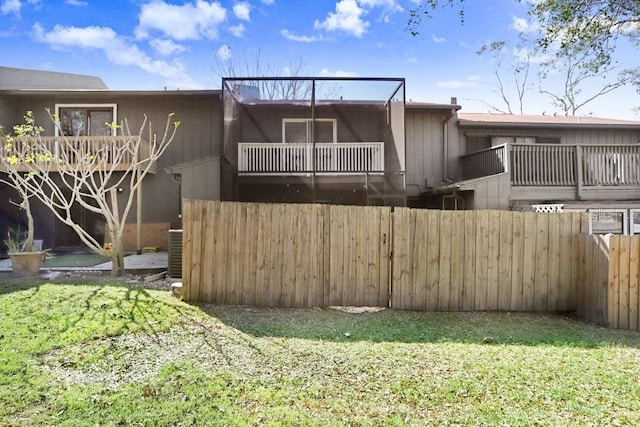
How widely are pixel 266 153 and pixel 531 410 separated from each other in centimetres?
964

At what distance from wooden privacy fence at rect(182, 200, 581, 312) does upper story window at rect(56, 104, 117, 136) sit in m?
9.46

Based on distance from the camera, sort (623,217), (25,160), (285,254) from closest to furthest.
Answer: (285,254) < (25,160) < (623,217)

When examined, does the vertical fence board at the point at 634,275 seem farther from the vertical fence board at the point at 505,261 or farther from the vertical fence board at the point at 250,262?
the vertical fence board at the point at 250,262

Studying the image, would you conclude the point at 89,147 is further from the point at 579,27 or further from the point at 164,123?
the point at 579,27

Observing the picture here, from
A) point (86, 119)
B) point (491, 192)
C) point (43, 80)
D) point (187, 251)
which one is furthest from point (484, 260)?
point (43, 80)

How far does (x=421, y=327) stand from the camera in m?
4.82

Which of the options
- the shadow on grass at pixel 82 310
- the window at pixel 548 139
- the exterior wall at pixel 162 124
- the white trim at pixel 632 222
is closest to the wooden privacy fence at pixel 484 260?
the shadow on grass at pixel 82 310

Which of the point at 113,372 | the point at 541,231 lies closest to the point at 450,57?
the point at 541,231

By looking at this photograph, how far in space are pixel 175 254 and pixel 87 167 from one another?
2.78 metres

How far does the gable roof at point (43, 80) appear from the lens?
18.7m

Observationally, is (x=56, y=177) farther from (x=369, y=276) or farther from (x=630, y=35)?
(x=630, y=35)

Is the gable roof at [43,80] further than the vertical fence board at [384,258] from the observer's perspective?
Yes

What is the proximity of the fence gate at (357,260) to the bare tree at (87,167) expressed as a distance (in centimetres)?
451

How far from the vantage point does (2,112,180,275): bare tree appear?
755 centimetres
